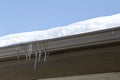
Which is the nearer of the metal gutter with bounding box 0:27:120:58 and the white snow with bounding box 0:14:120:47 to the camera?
the metal gutter with bounding box 0:27:120:58

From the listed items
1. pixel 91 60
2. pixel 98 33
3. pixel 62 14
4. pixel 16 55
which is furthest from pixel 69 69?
pixel 62 14

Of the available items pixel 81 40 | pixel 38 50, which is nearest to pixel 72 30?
pixel 81 40

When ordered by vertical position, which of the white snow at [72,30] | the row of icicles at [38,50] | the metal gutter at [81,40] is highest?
the white snow at [72,30]

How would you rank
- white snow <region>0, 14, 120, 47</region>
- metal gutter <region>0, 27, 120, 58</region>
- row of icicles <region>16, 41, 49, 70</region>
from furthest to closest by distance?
row of icicles <region>16, 41, 49, 70</region> < white snow <region>0, 14, 120, 47</region> < metal gutter <region>0, 27, 120, 58</region>

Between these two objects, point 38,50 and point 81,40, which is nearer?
point 81,40

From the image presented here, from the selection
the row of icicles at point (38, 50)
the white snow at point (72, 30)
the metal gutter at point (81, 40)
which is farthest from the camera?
the row of icicles at point (38, 50)

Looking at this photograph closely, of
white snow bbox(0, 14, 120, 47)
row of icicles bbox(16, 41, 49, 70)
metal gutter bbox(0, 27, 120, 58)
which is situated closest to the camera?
metal gutter bbox(0, 27, 120, 58)

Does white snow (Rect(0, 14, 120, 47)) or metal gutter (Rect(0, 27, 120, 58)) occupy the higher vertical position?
white snow (Rect(0, 14, 120, 47))

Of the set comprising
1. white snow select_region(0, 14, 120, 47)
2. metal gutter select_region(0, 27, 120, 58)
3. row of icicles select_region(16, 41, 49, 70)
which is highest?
white snow select_region(0, 14, 120, 47)

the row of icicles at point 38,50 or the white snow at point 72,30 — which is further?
the row of icicles at point 38,50

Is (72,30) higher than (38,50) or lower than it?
higher

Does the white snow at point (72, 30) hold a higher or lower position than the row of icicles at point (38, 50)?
higher

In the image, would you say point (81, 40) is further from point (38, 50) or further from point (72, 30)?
point (38, 50)

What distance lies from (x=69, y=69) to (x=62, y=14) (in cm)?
545
